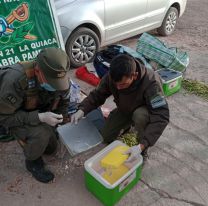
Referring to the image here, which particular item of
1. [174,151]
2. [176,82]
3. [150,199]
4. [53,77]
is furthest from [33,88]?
[176,82]

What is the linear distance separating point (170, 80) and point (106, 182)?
2120mm

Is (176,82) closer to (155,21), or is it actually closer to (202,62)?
(202,62)

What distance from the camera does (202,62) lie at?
5582 mm

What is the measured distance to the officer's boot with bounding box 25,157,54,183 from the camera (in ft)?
9.84

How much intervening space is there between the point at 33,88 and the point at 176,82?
2.39m

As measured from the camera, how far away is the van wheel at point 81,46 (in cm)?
488

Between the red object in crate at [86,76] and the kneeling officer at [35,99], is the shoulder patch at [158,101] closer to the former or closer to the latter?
the kneeling officer at [35,99]

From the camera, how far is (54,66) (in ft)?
8.09

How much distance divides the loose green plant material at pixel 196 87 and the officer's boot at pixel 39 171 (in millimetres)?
2538

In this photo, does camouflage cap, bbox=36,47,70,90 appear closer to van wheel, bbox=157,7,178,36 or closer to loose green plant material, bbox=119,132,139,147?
loose green plant material, bbox=119,132,139,147

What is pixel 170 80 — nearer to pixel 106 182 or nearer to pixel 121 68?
pixel 121 68

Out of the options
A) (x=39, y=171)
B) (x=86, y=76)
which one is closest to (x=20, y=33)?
(x=86, y=76)

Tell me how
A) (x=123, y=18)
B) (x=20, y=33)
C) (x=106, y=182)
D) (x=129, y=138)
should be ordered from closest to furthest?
(x=106, y=182), (x=129, y=138), (x=20, y=33), (x=123, y=18)

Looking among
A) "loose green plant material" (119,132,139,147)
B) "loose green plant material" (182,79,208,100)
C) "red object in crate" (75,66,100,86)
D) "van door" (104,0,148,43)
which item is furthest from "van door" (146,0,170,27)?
"loose green plant material" (119,132,139,147)
